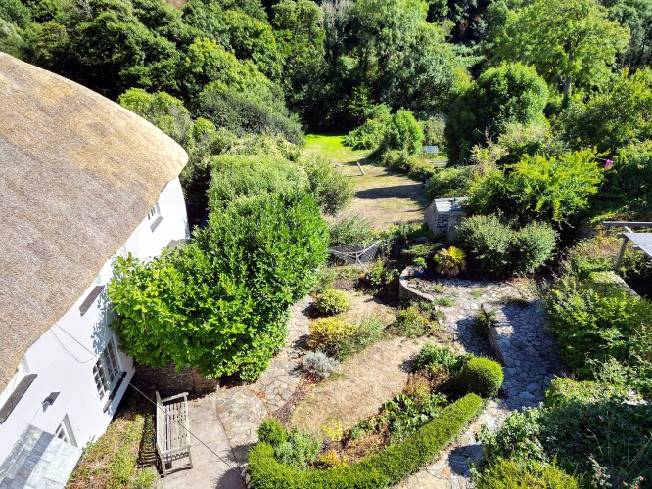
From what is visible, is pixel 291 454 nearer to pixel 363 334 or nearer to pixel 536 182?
pixel 363 334

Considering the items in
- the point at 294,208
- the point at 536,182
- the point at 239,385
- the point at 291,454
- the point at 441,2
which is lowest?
the point at 239,385

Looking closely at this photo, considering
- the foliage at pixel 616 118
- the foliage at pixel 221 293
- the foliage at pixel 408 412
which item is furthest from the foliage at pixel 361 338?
the foliage at pixel 616 118

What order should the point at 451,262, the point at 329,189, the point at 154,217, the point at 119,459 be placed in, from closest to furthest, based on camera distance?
the point at 119,459 < the point at 154,217 < the point at 451,262 < the point at 329,189

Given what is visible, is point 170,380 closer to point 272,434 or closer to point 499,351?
point 272,434

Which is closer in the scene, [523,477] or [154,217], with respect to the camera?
[523,477]

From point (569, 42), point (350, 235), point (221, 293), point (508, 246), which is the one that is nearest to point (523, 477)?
point (221, 293)

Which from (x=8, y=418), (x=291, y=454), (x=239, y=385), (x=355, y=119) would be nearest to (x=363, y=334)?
(x=239, y=385)
